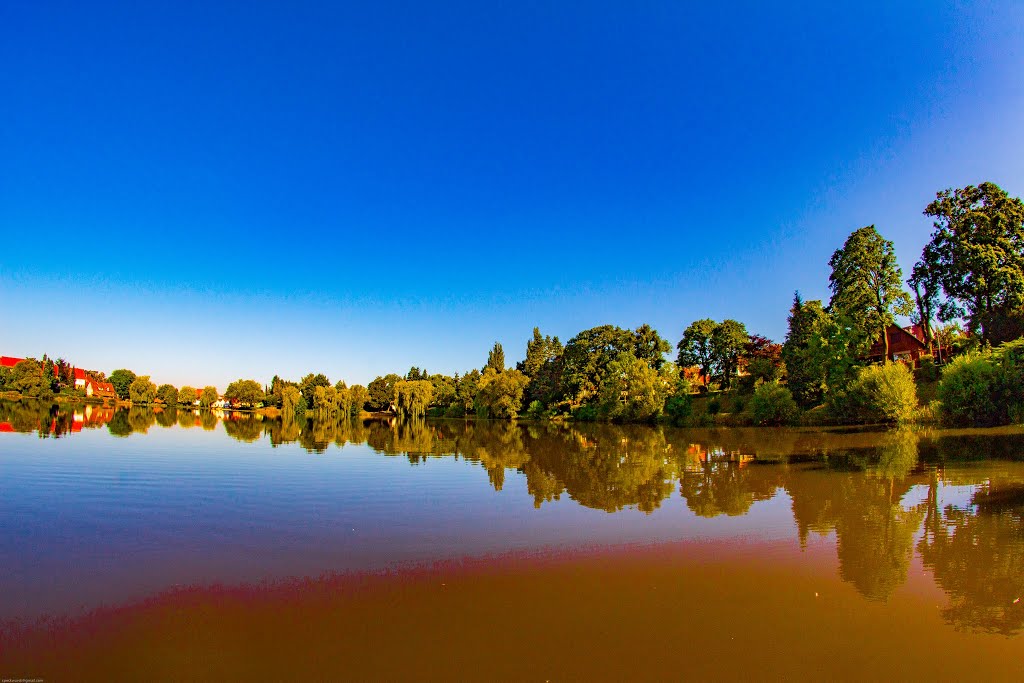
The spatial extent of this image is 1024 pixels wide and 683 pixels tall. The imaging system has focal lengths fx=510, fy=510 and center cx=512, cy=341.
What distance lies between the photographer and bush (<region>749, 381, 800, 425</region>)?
37812mm

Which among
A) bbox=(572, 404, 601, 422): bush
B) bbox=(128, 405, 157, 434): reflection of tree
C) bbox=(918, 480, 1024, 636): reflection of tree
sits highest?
bbox=(128, 405, 157, 434): reflection of tree

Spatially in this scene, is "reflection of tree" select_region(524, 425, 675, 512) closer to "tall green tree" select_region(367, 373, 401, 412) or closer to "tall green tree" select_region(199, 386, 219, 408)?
"tall green tree" select_region(367, 373, 401, 412)

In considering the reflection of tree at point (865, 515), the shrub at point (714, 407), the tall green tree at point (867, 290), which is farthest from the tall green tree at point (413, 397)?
the reflection of tree at point (865, 515)

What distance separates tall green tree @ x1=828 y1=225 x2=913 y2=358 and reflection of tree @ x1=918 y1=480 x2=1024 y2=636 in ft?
94.7

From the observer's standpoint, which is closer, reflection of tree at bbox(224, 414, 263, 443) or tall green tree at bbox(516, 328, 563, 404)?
reflection of tree at bbox(224, 414, 263, 443)

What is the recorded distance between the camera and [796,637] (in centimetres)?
A: 547

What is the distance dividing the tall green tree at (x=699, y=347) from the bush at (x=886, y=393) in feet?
87.5

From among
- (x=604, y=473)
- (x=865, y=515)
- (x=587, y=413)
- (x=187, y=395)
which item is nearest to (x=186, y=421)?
(x=587, y=413)

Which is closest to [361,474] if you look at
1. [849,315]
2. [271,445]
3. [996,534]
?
[271,445]

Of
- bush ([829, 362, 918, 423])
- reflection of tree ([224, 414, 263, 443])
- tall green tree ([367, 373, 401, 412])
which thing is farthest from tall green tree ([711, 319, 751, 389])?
tall green tree ([367, 373, 401, 412])

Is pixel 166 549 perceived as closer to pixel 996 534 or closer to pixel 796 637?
pixel 796 637

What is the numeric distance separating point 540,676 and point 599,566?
342 centimetres

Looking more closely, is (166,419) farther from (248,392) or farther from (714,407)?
(248,392)

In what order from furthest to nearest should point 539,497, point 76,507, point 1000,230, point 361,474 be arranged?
point 1000,230 → point 361,474 → point 539,497 → point 76,507
